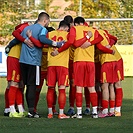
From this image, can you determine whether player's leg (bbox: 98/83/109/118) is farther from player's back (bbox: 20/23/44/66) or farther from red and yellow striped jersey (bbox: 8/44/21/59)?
red and yellow striped jersey (bbox: 8/44/21/59)

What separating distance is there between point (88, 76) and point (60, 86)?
54 centimetres

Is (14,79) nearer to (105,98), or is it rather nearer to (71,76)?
(71,76)

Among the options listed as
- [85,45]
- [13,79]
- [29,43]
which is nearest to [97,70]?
[85,45]

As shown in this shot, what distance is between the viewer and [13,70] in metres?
→ 12.2

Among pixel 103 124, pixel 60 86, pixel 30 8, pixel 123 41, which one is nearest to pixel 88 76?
pixel 60 86

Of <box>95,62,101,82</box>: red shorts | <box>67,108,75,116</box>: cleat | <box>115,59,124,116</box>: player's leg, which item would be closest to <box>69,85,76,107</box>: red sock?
<box>67,108,75,116</box>: cleat

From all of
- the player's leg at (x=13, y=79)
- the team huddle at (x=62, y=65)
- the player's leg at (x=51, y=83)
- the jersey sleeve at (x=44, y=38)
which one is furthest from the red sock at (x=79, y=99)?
the player's leg at (x=13, y=79)

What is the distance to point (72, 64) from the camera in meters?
12.6

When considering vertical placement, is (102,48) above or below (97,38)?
below

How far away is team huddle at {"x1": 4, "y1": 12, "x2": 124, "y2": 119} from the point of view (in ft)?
38.7

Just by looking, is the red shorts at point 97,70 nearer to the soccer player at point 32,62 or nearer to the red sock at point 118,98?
the red sock at point 118,98

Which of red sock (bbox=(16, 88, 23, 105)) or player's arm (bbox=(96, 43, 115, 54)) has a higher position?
player's arm (bbox=(96, 43, 115, 54))

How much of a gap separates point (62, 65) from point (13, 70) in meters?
1.03

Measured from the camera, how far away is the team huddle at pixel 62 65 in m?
11.8
